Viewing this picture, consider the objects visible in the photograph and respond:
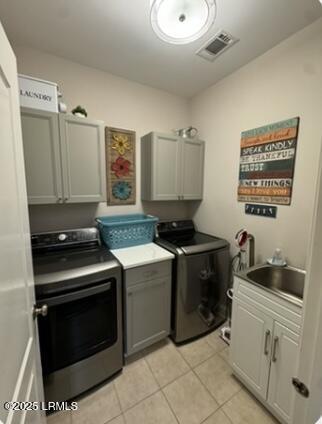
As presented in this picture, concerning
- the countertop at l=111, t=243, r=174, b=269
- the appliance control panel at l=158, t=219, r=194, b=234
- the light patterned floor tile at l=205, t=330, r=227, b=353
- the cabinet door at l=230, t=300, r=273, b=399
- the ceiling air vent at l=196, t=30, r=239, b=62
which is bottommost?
the light patterned floor tile at l=205, t=330, r=227, b=353

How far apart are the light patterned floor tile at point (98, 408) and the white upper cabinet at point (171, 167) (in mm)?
1696

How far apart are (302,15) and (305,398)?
2.10 m

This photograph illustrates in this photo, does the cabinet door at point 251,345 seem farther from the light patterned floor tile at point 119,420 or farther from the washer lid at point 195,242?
the light patterned floor tile at point 119,420

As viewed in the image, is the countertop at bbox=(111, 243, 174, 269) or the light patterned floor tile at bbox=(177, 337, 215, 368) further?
the light patterned floor tile at bbox=(177, 337, 215, 368)

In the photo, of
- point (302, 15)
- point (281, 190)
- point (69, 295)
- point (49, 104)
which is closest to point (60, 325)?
point (69, 295)

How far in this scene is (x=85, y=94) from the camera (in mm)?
1927

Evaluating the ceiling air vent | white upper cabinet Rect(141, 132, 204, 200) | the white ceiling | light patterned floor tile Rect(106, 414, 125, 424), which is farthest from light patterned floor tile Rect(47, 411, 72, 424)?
the ceiling air vent

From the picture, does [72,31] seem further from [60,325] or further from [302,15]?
[60,325]

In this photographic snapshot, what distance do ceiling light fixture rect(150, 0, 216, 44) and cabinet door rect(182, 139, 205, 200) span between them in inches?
42.2

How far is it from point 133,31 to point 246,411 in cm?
286

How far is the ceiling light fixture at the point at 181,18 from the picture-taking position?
1099 mm

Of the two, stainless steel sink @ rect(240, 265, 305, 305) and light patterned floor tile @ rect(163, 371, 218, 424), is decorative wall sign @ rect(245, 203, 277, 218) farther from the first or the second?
light patterned floor tile @ rect(163, 371, 218, 424)

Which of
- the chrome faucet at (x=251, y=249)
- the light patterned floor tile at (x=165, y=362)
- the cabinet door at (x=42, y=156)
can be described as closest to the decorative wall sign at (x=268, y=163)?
the chrome faucet at (x=251, y=249)

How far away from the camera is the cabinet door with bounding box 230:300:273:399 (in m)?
1.28
